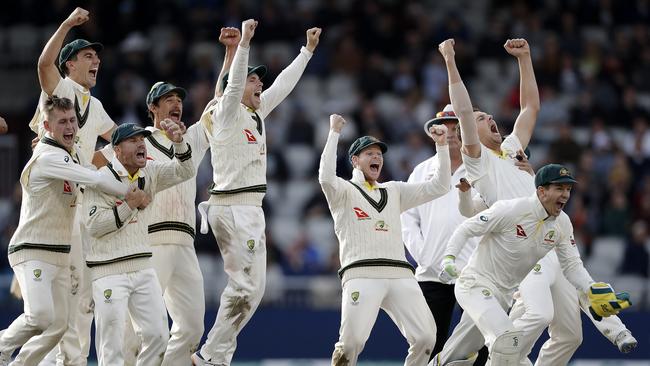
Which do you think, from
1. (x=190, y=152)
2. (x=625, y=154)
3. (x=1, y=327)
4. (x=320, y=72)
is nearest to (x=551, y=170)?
(x=190, y=152)

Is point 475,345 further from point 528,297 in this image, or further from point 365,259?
point 365,259

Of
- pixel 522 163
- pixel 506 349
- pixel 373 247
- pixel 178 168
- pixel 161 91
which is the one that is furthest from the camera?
pixel 522 163

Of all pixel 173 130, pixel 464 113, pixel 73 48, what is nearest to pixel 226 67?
pixel 73 48

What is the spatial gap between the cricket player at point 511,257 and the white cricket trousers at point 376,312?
42 centimetres

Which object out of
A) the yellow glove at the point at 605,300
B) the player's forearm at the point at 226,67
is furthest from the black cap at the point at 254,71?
the yellow glove at the point at 605,300

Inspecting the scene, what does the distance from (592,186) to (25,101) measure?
8907 millimetres

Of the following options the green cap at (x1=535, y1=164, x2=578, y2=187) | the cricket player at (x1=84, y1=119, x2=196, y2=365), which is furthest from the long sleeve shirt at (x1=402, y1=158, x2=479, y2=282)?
the cricket player at (x1=84, y1=119, x2=196, y2=365)

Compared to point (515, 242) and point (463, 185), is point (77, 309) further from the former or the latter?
point (515, 242)

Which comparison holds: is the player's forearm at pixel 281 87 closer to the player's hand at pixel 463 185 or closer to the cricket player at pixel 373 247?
the cricket player at pixel 373 247

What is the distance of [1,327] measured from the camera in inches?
687

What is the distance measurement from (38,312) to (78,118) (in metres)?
1.90

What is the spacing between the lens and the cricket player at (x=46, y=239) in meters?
11.9

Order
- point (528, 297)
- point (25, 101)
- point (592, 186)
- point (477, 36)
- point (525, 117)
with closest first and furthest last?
point (528, 297) < point (525, 117) < point (592, 186) < point (25, 101) < point (477, 36)

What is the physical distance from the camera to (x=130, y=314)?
39.7 feet
